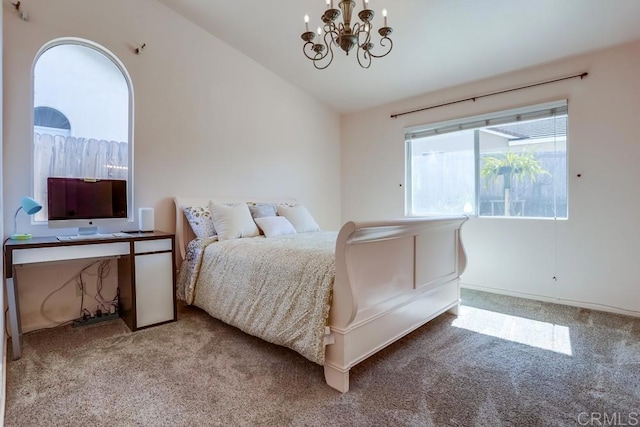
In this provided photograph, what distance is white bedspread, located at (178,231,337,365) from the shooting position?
185 cm

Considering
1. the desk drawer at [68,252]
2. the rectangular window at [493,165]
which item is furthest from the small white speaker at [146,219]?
the rectangular window at [493,165]

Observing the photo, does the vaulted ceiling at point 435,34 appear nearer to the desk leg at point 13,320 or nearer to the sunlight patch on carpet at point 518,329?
the sunlight patch on carpet at point 518,329

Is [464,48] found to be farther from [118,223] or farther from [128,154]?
[118,223]

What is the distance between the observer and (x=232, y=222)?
10.1 feet

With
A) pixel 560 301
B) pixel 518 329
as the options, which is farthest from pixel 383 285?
pixel 560 301

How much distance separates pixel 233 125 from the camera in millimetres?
3801

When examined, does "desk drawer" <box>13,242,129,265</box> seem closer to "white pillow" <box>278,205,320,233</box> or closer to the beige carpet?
the beige carpet

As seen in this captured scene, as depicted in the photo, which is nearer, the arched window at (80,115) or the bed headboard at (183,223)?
the arched window at (80,115)

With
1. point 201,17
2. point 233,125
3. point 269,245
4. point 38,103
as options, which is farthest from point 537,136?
point 38,103

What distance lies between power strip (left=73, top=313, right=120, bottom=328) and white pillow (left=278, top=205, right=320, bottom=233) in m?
1.87

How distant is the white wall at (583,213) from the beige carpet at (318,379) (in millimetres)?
549

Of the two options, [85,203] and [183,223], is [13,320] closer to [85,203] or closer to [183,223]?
[85,203]

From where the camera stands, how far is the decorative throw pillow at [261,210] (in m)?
3.44

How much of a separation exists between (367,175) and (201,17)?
9.52 ft
